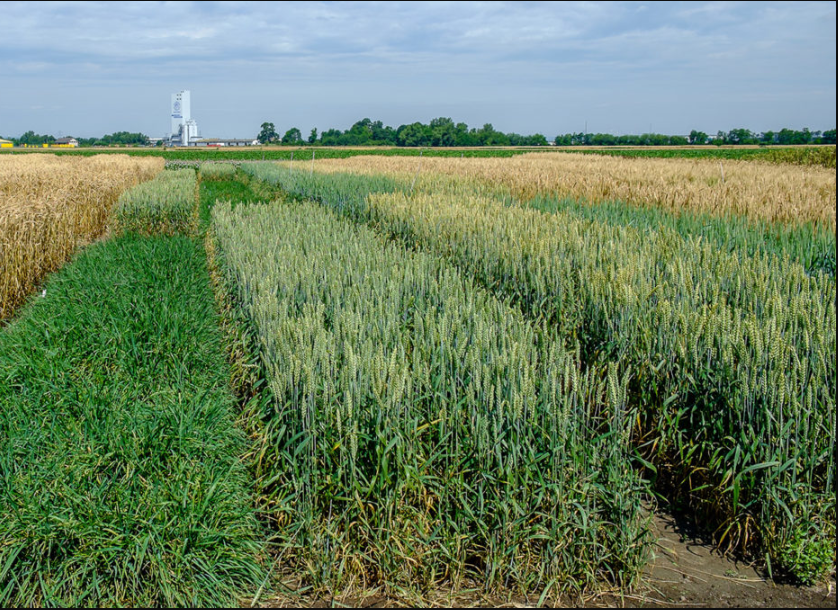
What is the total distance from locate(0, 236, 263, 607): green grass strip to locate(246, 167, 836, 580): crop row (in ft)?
7.79

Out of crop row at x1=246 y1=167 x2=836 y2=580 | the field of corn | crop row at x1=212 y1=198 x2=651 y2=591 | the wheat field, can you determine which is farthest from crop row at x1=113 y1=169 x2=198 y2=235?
crop row at x1=212 y1=198 x2=651 y2=591

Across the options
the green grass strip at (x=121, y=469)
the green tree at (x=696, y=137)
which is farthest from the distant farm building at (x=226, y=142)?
the green grass strip at (x=121, y=469)

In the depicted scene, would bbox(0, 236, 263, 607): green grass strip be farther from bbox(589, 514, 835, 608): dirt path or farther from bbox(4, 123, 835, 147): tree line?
bbox(4, 123, 835, 147): tree line

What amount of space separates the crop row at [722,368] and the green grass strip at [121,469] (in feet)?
7.79

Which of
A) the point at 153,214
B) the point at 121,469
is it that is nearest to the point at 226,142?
the point at 153,214

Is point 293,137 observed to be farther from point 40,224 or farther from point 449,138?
point 40,224

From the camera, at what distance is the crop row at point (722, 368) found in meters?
3.12

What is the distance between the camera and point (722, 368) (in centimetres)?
346

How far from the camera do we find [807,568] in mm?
3053

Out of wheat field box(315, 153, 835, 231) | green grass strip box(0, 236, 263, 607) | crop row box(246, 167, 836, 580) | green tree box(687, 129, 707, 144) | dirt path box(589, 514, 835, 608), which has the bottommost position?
dirt path box(589, 514, 835, 608)

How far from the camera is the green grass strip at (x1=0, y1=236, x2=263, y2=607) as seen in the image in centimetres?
286

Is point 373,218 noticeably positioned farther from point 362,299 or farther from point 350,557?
point 350,557

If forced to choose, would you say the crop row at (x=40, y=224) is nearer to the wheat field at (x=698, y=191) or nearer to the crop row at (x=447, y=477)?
the crop row at (x=447, y=477)

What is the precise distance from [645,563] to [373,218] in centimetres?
930
